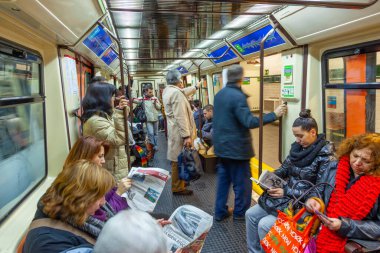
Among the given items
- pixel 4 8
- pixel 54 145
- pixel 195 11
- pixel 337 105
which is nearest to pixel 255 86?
pixel 337 105

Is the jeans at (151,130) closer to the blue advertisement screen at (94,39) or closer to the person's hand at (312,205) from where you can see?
the blue advertisement screen at (94,39)

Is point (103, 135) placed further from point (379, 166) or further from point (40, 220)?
point (379, 166)

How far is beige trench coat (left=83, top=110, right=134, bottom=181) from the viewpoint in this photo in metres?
2.27

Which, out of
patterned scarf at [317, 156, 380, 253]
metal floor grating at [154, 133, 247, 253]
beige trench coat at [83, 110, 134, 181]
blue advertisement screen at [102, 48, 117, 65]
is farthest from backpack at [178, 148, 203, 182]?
blue advertisement screen at [102, 48, 117, 65]

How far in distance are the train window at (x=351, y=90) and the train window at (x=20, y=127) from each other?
2.98m

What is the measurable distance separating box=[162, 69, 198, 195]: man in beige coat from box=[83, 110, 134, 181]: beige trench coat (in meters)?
0.95

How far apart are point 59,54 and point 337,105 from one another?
3.08 meters

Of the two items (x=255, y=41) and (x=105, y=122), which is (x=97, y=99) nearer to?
(x=105, y=122)

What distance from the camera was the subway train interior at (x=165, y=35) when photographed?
1982mm

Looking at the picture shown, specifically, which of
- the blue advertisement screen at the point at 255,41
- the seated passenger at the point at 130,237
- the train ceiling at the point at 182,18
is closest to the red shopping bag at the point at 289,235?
the seated passenger at the point at 130,237

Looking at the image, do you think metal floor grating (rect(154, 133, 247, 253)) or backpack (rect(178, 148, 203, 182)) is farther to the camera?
backpack (rect(178, 148, 203, 182))

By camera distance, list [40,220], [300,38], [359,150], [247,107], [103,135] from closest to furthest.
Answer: [40,220], [359,150], [103,135], [247,107], [300,38]

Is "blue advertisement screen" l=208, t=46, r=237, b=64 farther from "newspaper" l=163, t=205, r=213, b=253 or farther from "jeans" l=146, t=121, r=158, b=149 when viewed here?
"newspaper" l=163, t=205, r=213, b=253

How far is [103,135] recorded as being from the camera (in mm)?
2273
